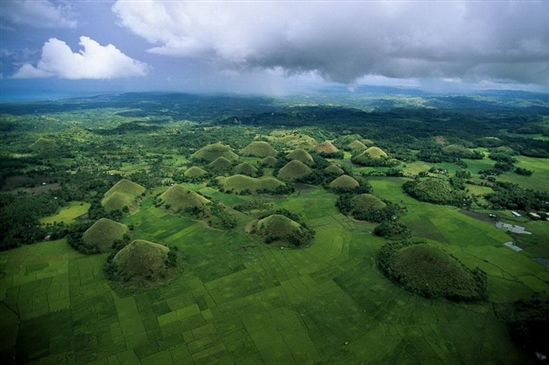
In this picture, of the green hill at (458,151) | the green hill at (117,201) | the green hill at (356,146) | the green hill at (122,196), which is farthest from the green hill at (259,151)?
the green hill at (458,151)

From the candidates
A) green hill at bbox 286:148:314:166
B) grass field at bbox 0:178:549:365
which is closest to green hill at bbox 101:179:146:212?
grass field at bbox 0:178:549:365

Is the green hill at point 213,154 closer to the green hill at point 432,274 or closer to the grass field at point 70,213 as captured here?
the grass field at point 70,213

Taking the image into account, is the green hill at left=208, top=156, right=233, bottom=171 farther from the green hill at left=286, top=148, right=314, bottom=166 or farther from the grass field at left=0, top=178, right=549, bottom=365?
the grass field at left=0, top=178, right=549, bottom=365

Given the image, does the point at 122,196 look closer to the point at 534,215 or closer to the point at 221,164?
the point at 221,164

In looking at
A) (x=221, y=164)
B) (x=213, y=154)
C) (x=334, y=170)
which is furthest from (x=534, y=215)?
(x=213, y=154)

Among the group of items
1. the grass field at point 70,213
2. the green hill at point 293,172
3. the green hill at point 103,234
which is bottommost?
the grass field at point 70,213

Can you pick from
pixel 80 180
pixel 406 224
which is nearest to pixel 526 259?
pixel 406 224
